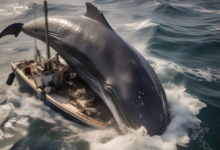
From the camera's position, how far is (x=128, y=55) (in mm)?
8180

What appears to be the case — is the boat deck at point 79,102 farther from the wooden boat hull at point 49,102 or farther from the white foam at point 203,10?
the white foam at point 203,10

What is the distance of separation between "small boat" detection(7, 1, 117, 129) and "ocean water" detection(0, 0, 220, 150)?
0.59 m

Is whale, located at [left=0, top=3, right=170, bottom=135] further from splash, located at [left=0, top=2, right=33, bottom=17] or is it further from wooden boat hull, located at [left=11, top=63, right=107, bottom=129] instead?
splash, located at [left=0, top=2, right=33, bottom=17]

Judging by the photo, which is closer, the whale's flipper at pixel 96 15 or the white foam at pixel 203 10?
the whale's flipper at pixel 96 15

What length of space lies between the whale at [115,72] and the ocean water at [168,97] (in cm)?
64

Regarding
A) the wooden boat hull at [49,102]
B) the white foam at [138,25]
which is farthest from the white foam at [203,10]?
the wooden boat hull at [49,102]

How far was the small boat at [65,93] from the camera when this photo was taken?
29.4 ft

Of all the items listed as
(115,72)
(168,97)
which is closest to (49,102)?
(115,72)

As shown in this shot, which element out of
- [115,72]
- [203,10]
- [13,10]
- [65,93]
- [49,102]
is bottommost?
[49,102]

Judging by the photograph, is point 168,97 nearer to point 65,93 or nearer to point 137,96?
point 137,96

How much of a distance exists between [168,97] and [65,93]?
231 inches

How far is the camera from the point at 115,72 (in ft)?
25.6

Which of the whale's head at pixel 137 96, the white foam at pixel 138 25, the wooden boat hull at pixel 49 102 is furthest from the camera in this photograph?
the white foam at pixel 138 25

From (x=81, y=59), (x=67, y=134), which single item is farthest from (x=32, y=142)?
(x=81, y=59)
